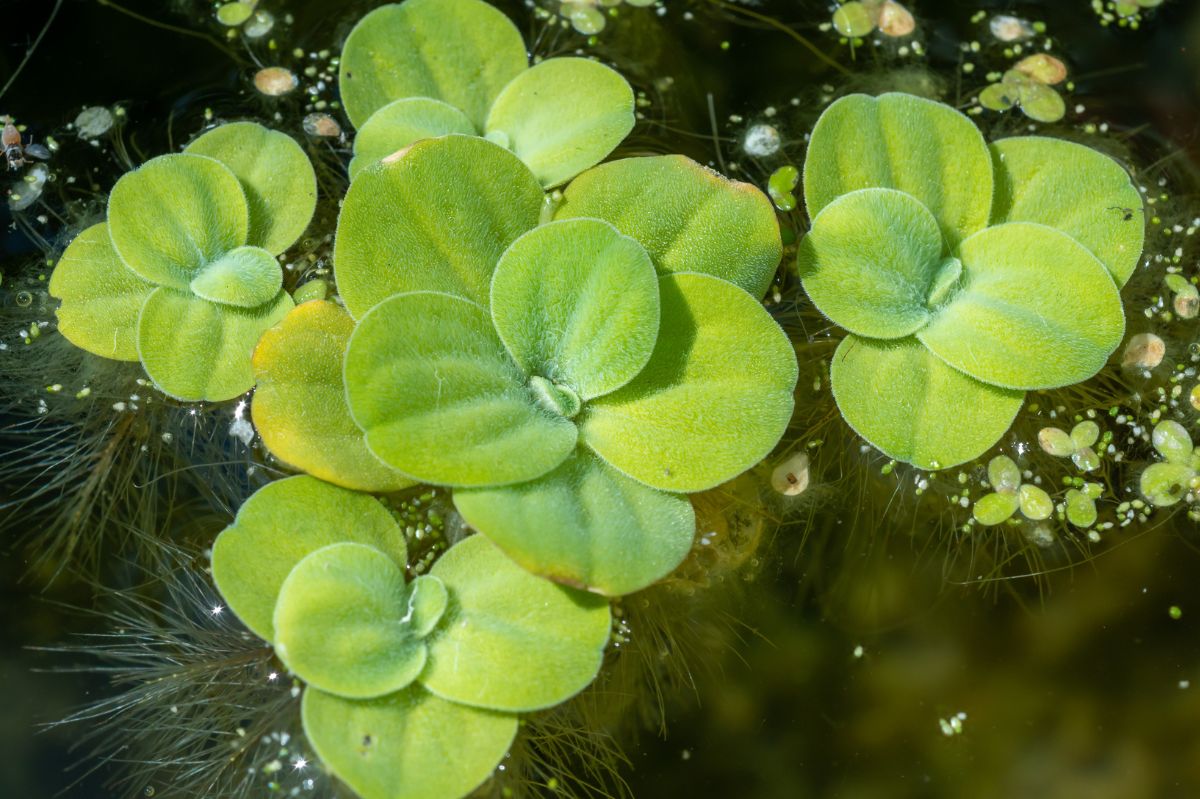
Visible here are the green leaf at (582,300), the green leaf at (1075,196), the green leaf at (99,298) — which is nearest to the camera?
the green leaf at (582,300)

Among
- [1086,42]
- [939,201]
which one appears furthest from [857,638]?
[1086,42]

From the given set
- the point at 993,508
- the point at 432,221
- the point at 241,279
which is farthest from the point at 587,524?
the point at 993,508

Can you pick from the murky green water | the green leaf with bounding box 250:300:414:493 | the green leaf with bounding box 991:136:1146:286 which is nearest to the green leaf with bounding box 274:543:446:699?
the green leaf with bounding box 250:300:414:493

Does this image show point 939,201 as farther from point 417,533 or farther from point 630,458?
point 417,533

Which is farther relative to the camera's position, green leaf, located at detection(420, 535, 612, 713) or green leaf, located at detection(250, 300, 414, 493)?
green leaf, located at detection(250, 300, 414, 493)

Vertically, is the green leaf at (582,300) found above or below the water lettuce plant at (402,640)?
above

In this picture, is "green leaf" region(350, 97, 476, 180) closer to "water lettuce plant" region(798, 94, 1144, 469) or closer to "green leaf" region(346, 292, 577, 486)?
"green leaf" region(346, 292, 577, 486)

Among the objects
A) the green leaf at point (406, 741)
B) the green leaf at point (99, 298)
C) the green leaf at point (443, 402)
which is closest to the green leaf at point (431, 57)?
the green leaf at point (99, 298)

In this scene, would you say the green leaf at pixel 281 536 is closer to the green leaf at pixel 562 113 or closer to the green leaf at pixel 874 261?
the green leaf at pixel 562 113
